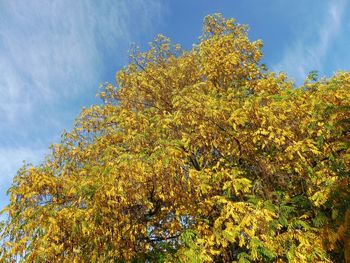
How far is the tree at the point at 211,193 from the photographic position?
5895 millimetres

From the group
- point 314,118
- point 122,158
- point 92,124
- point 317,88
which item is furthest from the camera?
point 92,124

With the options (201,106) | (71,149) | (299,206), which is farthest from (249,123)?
(71,149)

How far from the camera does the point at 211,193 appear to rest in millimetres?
7367

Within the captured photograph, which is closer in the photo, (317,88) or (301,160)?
(301,160)

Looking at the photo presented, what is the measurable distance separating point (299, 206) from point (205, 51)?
6.37m

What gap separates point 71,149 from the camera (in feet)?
37.9

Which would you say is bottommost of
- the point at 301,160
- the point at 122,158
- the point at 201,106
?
the point at 301,160

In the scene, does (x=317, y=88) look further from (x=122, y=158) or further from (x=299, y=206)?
(x=122, y=158)

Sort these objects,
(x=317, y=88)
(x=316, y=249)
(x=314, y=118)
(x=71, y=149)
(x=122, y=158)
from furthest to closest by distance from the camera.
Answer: (x=71, y=149), (x=317, y=88), (x=314, y=118), (x=122, y=158), (x=316, y=249)

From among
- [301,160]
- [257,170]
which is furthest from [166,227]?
[301,160]

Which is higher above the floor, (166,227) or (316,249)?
(166,227)

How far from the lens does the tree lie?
19.3 ft

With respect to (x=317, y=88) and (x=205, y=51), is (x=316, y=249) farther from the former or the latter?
(x=205, y=51)

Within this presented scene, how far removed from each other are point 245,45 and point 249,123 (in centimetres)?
522
